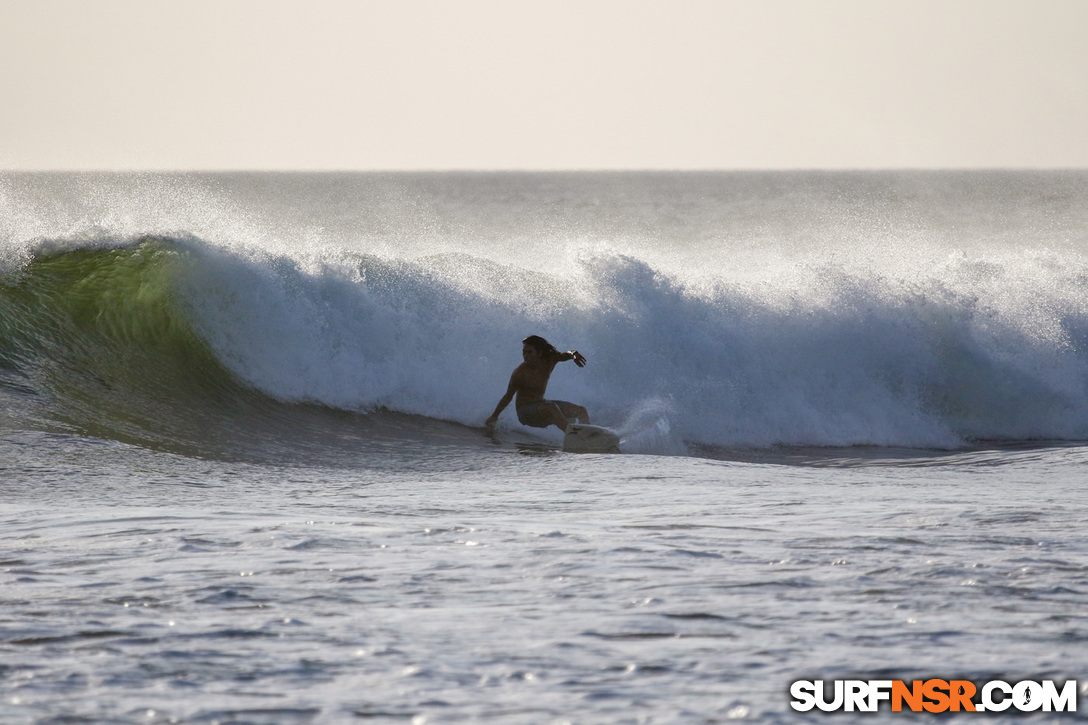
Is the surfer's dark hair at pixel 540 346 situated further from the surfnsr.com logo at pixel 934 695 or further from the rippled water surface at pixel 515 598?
the surfnsr.com logo at pixel 934 695

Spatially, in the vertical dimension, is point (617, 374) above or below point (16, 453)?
above

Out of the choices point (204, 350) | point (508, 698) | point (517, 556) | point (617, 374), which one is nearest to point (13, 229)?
point (204, 350)

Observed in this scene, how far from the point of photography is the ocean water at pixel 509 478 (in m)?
3.07

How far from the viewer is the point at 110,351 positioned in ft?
33.1

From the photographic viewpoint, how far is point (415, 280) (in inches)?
454

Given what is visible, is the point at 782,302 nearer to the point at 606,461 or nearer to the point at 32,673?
the point at 606,461

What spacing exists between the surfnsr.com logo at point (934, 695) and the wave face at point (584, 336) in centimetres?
673

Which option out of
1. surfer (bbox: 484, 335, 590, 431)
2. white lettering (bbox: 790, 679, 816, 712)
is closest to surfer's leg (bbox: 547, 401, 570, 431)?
surfer (bbox: 484, 335, 590, 431)

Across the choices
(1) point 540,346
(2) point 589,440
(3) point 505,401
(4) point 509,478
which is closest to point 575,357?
(2) point 589,440

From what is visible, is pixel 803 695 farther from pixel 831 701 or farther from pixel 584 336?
pixel 584 336

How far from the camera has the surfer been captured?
9.11 m

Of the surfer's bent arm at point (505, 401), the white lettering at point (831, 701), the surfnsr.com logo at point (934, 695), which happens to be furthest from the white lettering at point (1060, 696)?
the surfer's bent arm at point (505, 401)

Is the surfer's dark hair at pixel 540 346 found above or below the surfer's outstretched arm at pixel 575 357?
above

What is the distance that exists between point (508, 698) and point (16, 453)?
17.0 ft
